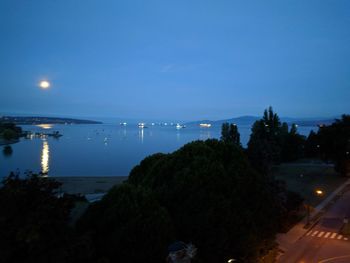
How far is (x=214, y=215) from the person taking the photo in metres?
13.8

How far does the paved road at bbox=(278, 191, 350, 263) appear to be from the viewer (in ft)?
58.8

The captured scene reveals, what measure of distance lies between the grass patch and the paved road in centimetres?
682

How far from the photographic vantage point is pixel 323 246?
19812 mm

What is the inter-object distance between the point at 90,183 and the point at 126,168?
68.4 ft

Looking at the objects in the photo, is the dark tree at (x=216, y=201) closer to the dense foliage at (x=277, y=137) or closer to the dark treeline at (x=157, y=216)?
the dark treeline at (x=157, y=216)

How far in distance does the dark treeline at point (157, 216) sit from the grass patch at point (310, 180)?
18962 mm

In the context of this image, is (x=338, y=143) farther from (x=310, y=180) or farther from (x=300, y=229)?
(x=300, y=229)

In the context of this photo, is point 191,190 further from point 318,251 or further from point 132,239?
point 318,251

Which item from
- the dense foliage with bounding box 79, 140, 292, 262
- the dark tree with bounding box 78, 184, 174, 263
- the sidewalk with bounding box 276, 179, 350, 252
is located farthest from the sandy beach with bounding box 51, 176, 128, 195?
the dark tree with bounding box 78, 184, 174, 263

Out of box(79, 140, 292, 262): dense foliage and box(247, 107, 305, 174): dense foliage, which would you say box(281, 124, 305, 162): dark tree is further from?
box(79, 140, 292, 262): dense foliage

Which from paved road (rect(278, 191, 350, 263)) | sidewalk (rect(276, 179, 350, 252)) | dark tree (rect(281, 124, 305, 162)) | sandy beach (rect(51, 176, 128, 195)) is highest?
dark tree (rect(281, 124, 305, 162))

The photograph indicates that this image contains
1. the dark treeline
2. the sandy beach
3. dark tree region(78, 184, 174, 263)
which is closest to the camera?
the dark treeline

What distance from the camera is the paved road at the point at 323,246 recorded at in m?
17.9

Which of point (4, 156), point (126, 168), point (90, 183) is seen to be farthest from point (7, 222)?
point (4, 156)
